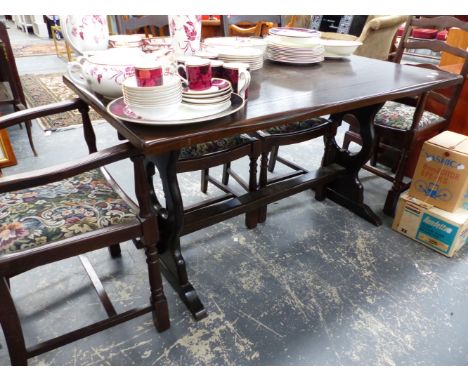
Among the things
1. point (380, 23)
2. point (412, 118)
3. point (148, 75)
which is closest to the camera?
point (148, 75)

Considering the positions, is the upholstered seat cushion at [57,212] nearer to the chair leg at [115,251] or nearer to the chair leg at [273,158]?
the chair leg at [115,251]

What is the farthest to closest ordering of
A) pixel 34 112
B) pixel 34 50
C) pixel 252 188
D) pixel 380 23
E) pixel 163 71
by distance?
pixel 34 50
pixel 380 23
pixel 252 188
pixel 34 112
pixel 163 71

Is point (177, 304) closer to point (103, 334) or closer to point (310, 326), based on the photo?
point (103, 334)

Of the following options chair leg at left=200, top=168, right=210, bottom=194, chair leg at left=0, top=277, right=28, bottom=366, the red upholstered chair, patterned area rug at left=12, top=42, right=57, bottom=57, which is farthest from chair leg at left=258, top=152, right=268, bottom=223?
patterned area rug at left=12, top=42, right=57, bottom=57

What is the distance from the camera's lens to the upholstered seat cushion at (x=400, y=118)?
1.84 metres

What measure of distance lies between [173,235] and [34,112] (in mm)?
630

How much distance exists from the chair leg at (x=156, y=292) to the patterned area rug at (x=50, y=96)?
2.07m

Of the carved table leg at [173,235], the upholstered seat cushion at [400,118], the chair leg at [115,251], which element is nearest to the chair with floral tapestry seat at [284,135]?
the upholstered seat cushion at [400,118]

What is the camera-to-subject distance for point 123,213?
1072 millimetres

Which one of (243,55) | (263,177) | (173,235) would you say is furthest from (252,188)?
(243,55)

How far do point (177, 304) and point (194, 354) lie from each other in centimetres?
24

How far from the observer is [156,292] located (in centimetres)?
121

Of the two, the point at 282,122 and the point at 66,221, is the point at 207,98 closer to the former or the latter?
the point at 282,122

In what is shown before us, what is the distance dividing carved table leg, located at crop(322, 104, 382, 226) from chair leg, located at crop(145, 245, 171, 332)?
1.19 m
